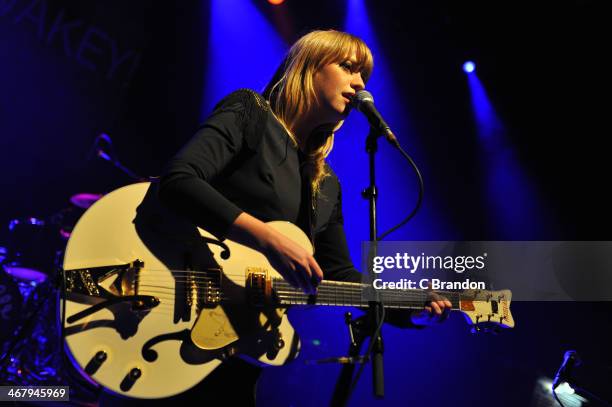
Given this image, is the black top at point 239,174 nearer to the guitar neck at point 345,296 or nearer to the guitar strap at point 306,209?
the guitar strap at point 306,209

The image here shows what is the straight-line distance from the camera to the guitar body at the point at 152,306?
5.09 ft

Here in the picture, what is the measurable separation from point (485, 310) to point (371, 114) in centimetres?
139

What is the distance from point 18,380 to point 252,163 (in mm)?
3554

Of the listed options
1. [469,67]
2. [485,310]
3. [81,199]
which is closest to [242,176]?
[485,310]

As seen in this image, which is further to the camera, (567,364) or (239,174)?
(567,364)

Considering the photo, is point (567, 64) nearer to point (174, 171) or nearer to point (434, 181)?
point (434, 181)

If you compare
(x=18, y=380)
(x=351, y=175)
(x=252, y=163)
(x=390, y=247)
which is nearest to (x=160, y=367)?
(x=252, y=163)

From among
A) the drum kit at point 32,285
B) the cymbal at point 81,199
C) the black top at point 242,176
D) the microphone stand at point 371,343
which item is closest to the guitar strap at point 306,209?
the black top at point 242,176

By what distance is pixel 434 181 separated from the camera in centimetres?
576

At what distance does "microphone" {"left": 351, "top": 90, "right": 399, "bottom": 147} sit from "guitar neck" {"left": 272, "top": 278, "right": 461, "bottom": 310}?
0.62m

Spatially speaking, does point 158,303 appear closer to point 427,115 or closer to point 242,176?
point 242,176

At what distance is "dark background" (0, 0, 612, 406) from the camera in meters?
4.80

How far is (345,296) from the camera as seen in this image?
2.19 m

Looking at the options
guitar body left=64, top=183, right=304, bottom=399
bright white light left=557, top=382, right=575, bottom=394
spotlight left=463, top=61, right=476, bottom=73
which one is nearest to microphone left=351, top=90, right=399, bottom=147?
guitar body left=64, top=183, right=304, bottom=399
